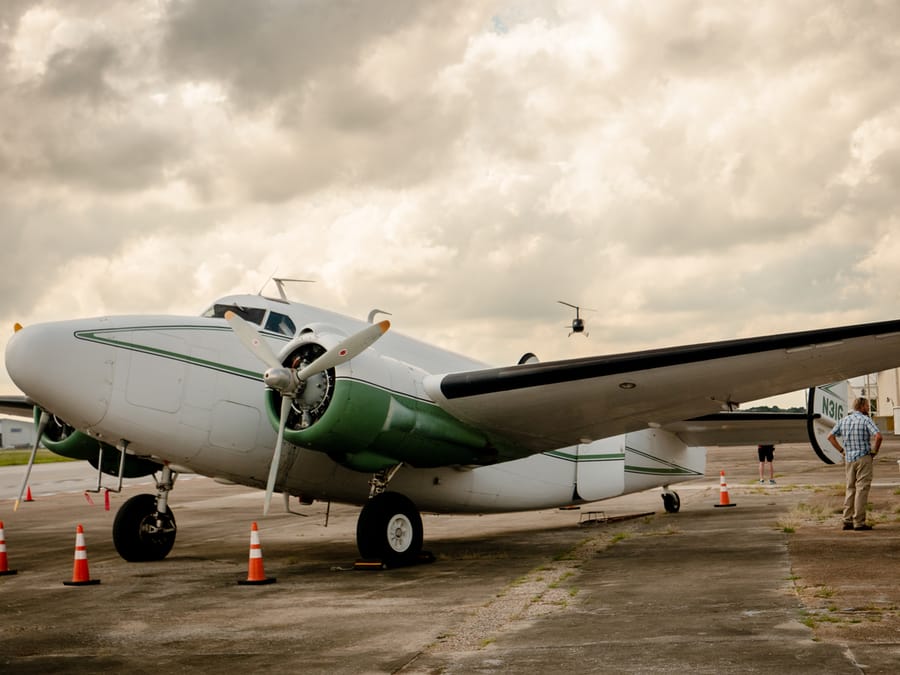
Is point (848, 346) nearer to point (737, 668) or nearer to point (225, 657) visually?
point (737, 668)

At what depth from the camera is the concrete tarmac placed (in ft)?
20.5

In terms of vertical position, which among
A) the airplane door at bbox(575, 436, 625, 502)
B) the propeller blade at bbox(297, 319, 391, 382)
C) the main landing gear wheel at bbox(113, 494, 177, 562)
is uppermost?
the propeller blade at bbox(297, 319, 391, 382)

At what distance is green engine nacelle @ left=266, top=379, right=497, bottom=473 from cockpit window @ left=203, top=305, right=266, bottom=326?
56.3 inches

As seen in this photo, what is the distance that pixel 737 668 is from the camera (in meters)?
5.60

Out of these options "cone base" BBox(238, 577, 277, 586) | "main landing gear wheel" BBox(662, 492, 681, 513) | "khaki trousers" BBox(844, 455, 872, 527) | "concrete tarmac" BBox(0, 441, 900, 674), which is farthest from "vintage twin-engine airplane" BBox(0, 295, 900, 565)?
"main landing gear wheel" BBox(662, 492, 681, 513)

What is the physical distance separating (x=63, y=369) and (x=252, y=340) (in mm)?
2152

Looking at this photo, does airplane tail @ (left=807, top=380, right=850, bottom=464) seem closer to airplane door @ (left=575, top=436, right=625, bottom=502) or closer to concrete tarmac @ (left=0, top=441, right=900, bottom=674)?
concrete tarmac @ (left=0, top=441, right=900, bottom=674)

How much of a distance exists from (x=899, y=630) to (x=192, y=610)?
19.8 feet

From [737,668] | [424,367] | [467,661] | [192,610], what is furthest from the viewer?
[424,367]

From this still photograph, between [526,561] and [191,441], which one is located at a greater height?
[191,441]

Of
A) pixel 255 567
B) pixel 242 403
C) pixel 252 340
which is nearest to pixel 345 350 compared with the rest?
pixel 252 340

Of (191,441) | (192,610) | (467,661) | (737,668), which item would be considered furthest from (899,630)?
(191,441)

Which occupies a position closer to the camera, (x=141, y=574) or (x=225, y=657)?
(x=225, y=657)

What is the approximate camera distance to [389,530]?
Result: 11.5m
